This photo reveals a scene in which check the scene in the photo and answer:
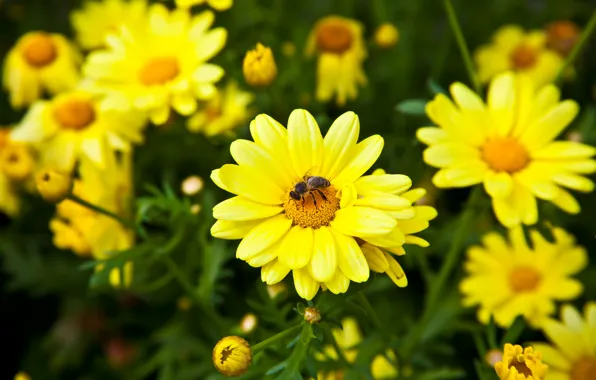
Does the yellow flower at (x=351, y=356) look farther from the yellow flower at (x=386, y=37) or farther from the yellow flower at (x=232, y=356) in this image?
the yellow flower at (x=386, y=37)

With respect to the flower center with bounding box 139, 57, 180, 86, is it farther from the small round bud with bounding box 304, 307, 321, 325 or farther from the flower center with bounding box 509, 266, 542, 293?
the flower center with bounding box 509, 266, 542, 293

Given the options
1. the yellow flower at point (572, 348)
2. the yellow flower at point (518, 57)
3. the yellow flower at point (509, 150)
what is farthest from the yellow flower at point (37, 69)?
the yellow flower at point (572, 348)

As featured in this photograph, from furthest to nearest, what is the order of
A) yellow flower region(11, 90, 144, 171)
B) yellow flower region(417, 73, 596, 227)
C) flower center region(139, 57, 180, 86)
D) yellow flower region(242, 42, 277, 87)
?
yellow flower region(11, 90, 144, 171) → flower center region(139, 57, 180, 86) → yellow flower region(242, 42, 277, 87) → yellow flower region(417, 73, 596, 227)

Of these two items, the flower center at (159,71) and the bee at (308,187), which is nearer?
the bee at (308,187)

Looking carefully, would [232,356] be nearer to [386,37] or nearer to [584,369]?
[584,369]

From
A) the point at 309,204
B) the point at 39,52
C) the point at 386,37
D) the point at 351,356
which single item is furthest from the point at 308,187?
the point at 39,52

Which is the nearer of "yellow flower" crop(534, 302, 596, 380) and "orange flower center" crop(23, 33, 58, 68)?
"yellow flower" crop(534, 302, 596, 380)

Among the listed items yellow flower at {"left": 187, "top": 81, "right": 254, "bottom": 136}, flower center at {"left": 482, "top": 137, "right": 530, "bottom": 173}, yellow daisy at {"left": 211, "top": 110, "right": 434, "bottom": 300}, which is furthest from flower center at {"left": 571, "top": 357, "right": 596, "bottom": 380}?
yellow flower at {"left": 187, "top": 81, "right": 254, "bottom": 136}
